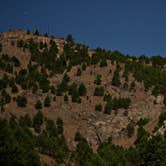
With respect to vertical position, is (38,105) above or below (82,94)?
below

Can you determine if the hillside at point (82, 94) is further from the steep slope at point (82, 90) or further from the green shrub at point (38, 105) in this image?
the green shrub at point (38, 105)

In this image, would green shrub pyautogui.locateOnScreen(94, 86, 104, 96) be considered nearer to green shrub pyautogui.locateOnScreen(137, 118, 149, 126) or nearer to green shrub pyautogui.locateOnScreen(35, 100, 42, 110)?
green shrub pyautogui.locateOnScreen(137, 118, 149, 126)

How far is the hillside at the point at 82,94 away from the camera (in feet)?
347

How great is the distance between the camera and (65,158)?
93.3 m

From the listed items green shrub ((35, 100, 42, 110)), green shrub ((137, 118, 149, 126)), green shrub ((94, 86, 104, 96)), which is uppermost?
green shrub ((94, 86, 104, 96))

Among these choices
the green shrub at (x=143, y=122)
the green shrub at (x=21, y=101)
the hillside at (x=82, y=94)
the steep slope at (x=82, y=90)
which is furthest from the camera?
the green shrub at (x=21, y=101)

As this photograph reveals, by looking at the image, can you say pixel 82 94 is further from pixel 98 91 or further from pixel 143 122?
pixel 143 122

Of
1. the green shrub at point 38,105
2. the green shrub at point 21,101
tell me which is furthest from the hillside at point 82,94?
the green shrub at point 38,105

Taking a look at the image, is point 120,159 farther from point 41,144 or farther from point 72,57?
point 72,57

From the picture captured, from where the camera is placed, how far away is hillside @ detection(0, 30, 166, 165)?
4166 inches

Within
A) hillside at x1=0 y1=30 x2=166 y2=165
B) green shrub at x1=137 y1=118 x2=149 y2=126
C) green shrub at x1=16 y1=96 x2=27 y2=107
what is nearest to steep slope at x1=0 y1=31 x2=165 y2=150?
hillside at x1=0 y1=30 x2=166 y2=165

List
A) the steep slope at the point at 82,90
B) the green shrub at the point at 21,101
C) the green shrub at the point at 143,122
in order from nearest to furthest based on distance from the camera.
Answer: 1. the green shrub at the point at 143,122
2. the steep slope at the point at 82,90
3. the green shrub at the point at 21,101

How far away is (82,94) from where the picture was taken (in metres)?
118

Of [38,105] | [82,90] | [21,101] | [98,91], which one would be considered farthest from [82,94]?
[21,101]
